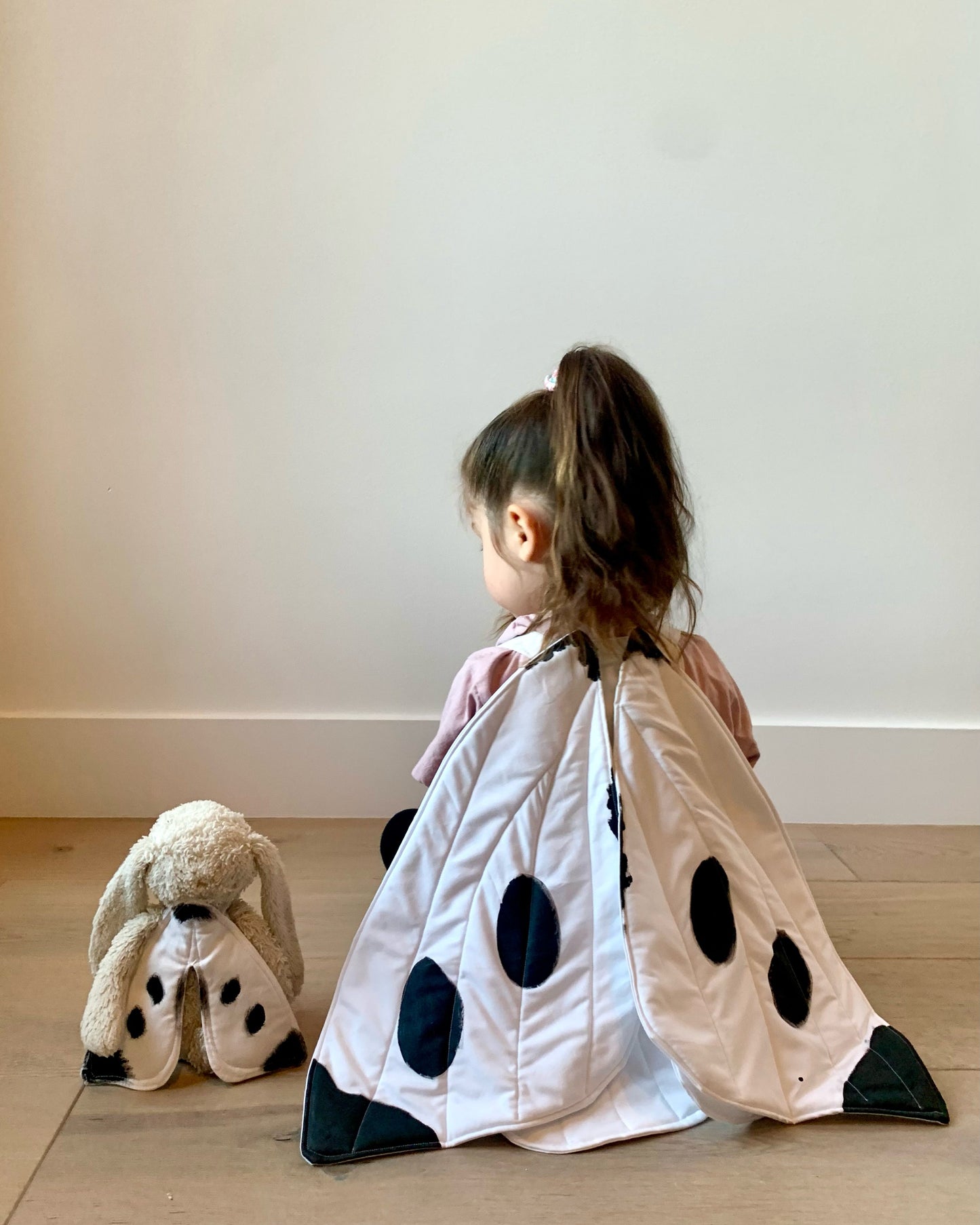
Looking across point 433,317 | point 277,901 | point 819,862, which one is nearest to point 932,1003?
point 819,862

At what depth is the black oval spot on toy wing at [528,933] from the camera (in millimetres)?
717

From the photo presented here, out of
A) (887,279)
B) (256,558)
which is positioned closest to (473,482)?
(256,558)

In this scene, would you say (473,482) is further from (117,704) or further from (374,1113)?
(117,704)

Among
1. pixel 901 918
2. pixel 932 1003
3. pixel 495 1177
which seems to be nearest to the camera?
pixel 495 1177

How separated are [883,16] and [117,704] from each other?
1355 millimetres

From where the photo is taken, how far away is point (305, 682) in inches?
50.9

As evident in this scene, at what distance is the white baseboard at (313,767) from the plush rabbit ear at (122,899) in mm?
512

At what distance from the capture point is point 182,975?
0.76 m

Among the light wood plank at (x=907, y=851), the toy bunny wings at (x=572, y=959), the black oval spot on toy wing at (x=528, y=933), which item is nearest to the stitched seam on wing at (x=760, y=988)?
the toy bunny wings at (x=572, y=959)

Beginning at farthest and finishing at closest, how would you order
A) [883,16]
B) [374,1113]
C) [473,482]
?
[883,16] → [473,482] → [374,1113]

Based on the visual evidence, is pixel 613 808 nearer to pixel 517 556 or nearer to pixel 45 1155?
pixel 517 556

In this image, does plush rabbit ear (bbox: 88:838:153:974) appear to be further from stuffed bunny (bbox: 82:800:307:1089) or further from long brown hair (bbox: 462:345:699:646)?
long brown hair (bbox: 462:345:699:646)

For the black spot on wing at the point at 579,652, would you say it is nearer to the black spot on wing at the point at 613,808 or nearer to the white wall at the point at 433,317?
the black spot on wing at the point at 613,808

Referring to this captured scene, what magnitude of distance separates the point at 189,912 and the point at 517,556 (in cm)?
40
